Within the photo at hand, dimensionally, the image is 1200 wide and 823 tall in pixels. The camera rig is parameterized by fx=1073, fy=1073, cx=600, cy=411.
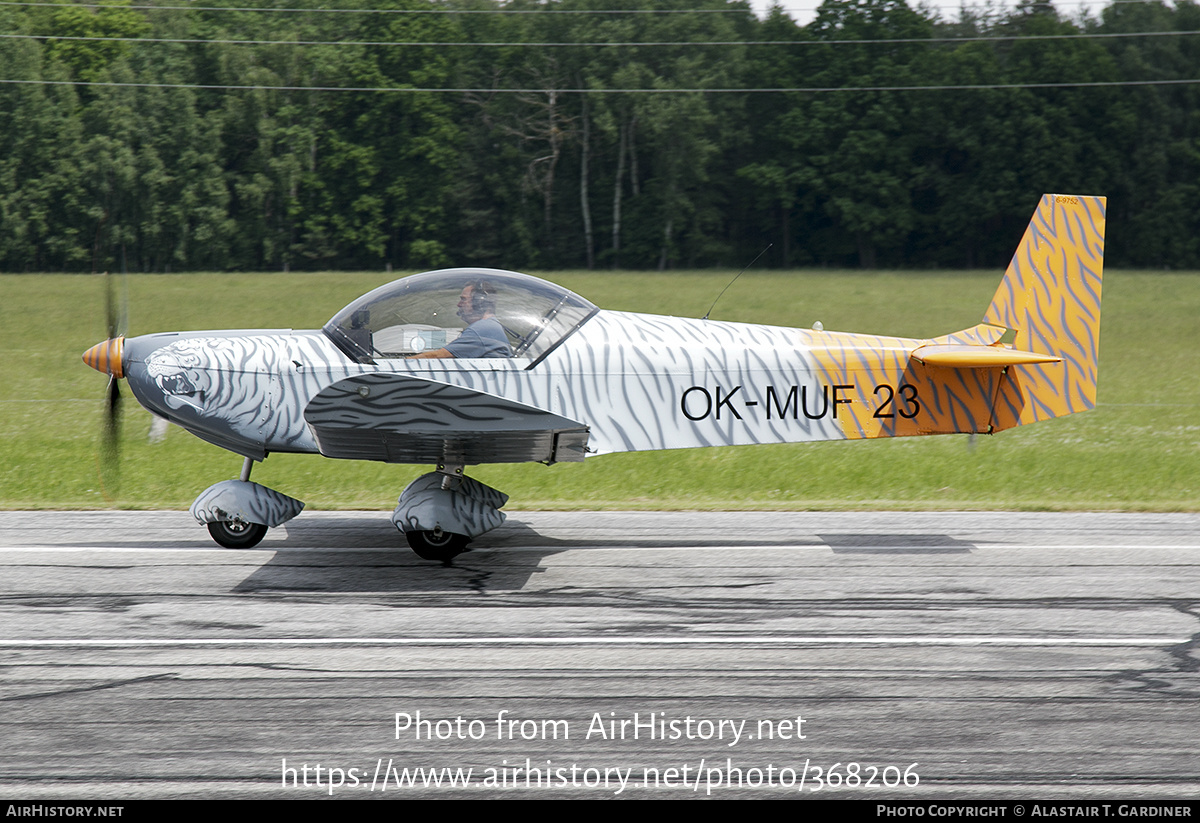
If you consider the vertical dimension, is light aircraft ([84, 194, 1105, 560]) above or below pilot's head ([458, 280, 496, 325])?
below

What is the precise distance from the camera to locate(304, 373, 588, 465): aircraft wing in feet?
23.5

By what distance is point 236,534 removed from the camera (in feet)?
28.1

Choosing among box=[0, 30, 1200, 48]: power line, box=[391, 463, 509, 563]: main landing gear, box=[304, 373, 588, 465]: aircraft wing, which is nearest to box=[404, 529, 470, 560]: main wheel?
box=[391, 463, 509, 563]: main landing gear

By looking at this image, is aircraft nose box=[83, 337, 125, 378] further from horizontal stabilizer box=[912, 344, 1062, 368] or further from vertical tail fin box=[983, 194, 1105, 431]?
vertical tail fin box=[983, 194, 1105, 431]

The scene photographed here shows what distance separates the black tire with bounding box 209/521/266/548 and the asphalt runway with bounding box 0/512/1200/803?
0.36 ft

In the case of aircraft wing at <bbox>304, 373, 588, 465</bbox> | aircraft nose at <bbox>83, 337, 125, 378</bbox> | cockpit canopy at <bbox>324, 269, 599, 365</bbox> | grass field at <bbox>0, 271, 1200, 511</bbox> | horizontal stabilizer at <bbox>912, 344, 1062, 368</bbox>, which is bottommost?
grass field at <bbox>0, 271, 1200, 511</bbox>

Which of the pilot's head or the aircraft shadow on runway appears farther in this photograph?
the pilot's head

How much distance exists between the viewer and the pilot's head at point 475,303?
813 cm

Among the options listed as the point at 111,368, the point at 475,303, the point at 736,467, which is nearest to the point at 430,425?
the point at 475,303

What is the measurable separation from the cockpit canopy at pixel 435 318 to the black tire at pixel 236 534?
1689 millimetres

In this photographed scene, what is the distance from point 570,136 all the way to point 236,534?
50.1 meters

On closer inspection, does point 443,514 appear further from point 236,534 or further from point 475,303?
point 236,534

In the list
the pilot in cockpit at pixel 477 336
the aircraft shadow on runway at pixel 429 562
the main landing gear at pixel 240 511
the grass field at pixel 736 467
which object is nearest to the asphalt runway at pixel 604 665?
the aircraft shadow on runway at pixel 429 562

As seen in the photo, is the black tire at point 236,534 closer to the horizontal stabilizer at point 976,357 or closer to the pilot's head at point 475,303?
the pilot's head at point 475,303
